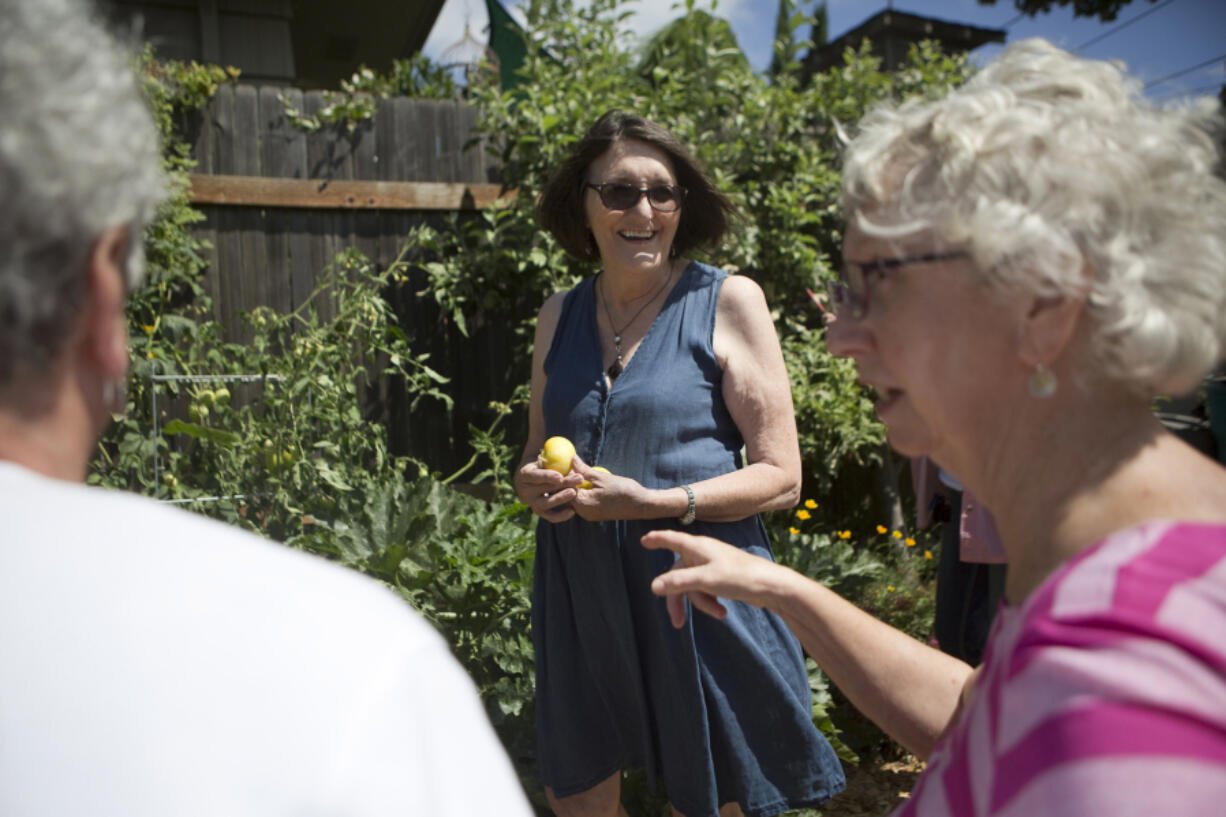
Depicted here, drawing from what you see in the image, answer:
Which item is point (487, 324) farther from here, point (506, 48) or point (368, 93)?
point (506, 48)

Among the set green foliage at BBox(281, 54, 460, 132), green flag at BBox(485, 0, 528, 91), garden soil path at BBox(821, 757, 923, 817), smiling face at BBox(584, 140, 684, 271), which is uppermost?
green flag at BBox(485, 0, 528, 91)

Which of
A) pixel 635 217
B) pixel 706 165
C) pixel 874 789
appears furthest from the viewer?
pixel 706 165

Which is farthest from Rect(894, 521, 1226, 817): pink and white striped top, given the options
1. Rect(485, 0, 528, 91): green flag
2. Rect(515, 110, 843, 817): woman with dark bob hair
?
Rect(485, 0, 528, 91): green flag

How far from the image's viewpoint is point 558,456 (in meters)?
2.22

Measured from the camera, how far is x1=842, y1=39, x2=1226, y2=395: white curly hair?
37.8 inches

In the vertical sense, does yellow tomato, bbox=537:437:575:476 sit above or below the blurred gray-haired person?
below

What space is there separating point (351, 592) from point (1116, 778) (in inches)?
23.5

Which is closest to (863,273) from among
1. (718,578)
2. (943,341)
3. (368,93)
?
(943,341)

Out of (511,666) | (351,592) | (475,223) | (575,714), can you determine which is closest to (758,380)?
(575,714)

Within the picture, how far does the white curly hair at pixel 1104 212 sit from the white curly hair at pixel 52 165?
819 mm

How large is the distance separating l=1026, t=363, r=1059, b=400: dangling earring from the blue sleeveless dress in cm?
125

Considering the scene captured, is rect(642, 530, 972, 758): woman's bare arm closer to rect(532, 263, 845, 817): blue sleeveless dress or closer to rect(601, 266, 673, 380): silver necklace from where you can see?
rect(532, 263, 845, 817): blue sleeveless dress

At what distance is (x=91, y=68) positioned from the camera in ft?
2.25

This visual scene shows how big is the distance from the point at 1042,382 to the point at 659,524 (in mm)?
1318
